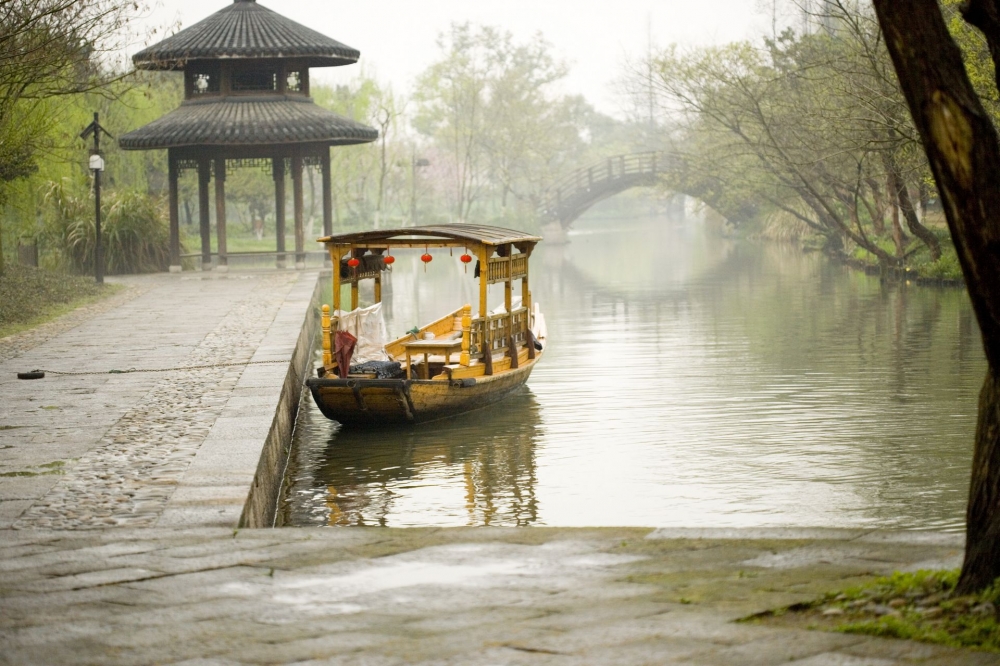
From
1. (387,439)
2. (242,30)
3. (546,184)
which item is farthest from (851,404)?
(546,184)

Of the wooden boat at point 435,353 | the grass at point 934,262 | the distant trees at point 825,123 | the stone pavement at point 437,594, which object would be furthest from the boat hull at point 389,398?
the grass at point 934,262

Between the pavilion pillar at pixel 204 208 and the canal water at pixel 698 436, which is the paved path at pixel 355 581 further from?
the pavilion pillar at pixel 204 208

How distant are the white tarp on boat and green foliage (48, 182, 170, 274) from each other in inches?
642

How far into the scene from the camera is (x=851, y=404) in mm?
13766

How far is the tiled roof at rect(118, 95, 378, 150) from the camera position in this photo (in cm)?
2770

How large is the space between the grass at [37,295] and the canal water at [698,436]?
18.1ft

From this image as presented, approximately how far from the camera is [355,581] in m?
5.73

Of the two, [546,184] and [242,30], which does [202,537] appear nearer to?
[242,30]

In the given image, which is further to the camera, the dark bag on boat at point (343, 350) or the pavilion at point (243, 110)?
the pavilion at point (243, 110)

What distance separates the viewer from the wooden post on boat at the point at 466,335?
12930 millimetres

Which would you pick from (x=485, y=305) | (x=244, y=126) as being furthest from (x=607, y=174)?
(x=485, y=305)

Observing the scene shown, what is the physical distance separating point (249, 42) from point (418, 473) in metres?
19.9

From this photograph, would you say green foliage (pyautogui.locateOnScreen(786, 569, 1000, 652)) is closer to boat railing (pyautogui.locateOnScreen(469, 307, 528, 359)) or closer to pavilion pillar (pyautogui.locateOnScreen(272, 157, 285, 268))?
boat railing (pyautogui.locateOnScreen(469, 307, 528, 359))

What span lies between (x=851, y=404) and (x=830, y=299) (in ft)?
42.2
